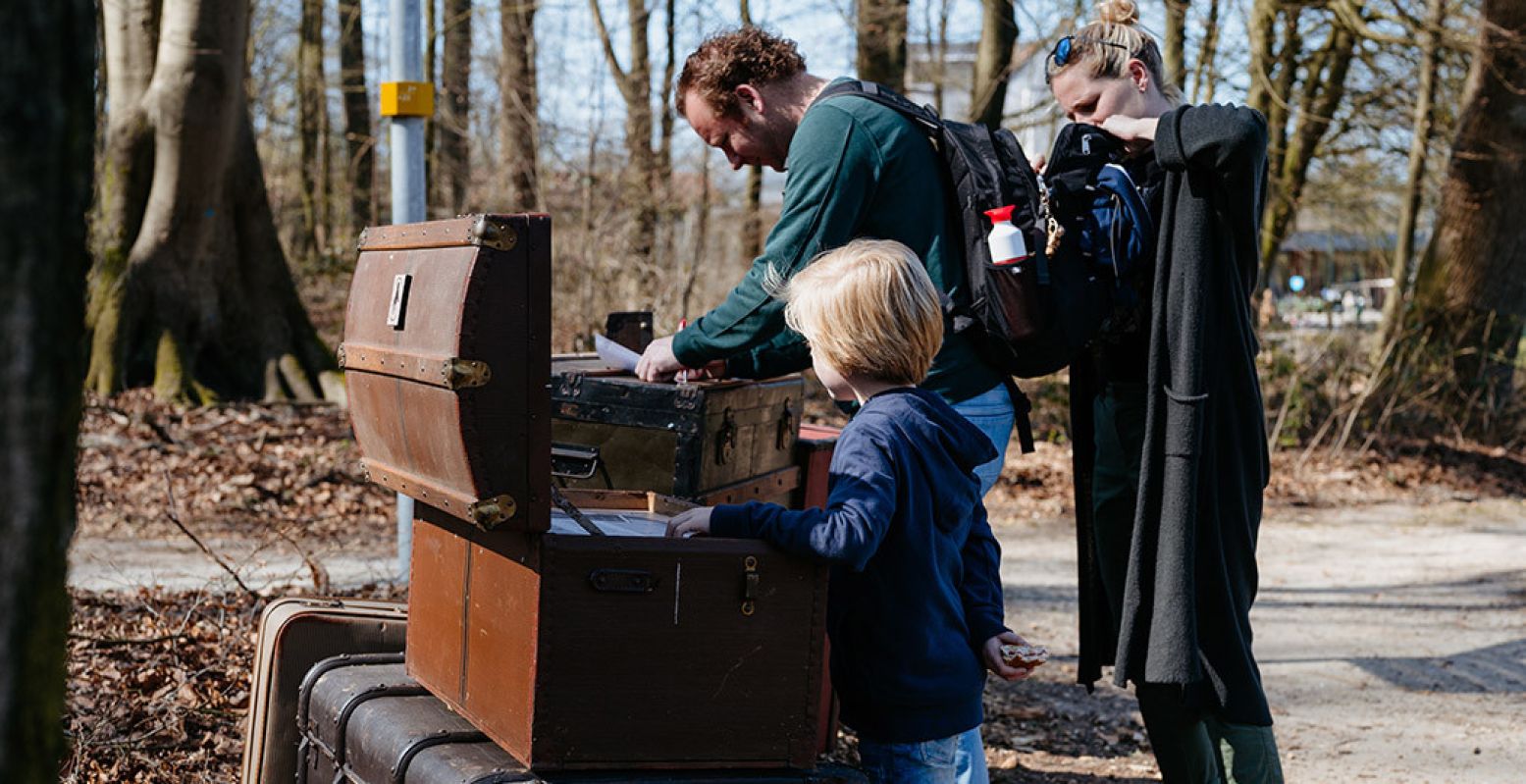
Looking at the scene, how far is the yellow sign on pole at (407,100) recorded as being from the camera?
16.1 ft

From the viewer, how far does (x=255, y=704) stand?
349 centimetres

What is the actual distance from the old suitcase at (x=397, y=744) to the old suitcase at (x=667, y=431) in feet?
2.41

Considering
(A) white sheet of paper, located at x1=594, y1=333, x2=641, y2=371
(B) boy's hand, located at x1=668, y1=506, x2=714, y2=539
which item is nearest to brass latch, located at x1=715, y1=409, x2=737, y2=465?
(A) white sheet of paper, located at x1=594, y1=333, x2=641, y2=371

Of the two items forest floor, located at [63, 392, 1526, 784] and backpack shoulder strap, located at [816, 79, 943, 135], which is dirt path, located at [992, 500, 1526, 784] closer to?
forest floor, located at [63, 392, 1526, 784]

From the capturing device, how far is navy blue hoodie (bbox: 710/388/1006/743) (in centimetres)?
262

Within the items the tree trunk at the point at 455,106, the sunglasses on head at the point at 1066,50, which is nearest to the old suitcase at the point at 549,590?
the sunglasses on head at the point at 1066,50

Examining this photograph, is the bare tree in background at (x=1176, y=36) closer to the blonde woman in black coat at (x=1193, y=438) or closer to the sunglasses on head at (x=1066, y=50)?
the sunglasses on head at (x=1066, y=50)

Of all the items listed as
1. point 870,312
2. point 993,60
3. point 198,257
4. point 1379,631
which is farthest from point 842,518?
point 993,60

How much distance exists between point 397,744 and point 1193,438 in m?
1.76

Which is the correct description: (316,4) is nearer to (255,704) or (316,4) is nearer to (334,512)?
(334,512)

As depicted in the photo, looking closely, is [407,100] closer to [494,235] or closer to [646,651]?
[494,235]

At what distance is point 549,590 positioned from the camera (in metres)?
2.47

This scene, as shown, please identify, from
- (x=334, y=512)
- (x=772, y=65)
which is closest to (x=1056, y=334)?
(x=772, y=65)

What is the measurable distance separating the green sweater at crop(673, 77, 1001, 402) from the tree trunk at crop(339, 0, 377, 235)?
15854 mm
